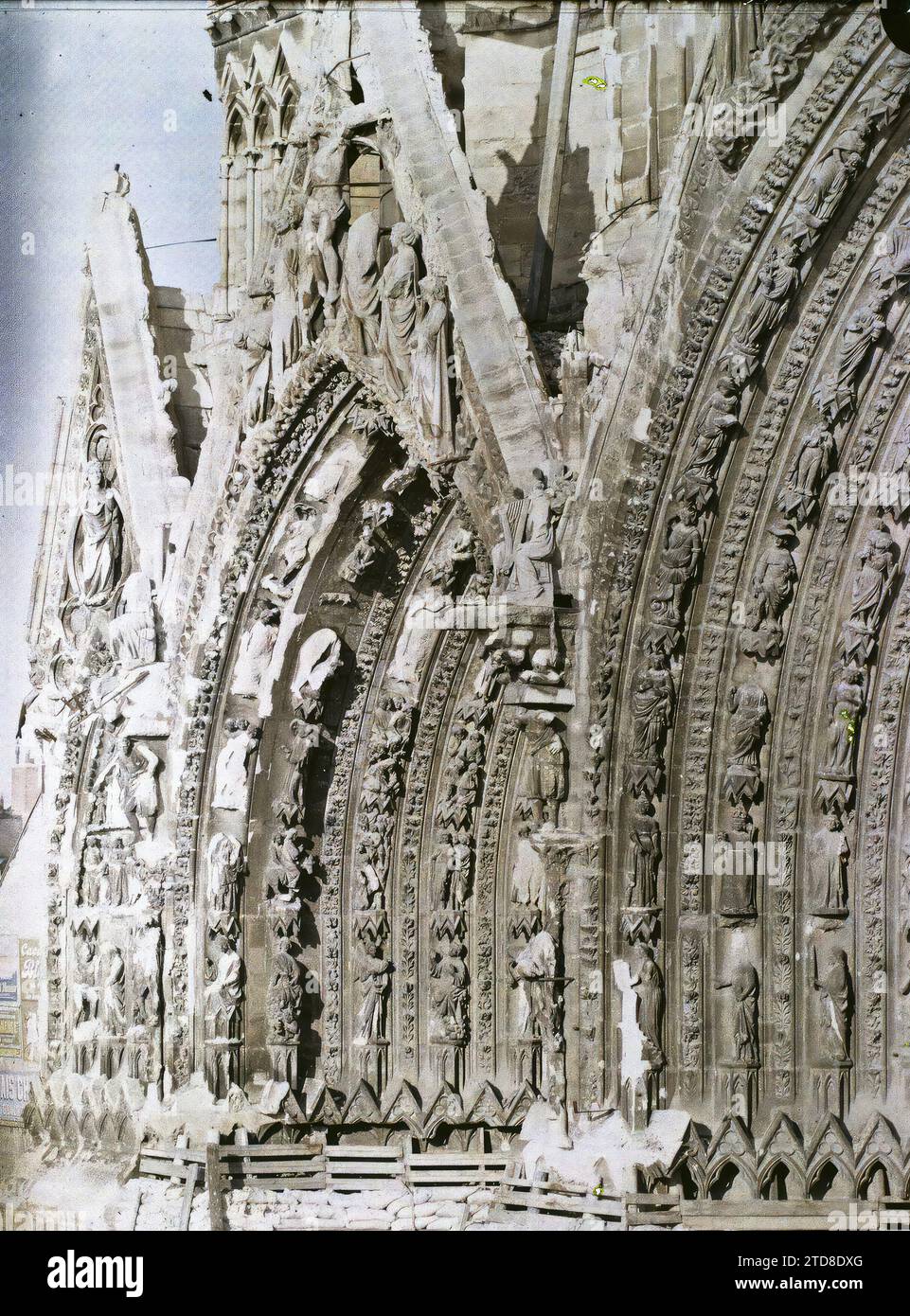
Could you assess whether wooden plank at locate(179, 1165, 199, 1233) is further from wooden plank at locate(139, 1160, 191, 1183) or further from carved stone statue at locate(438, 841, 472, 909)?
carved stone statue at locate(438, 841, 472, 909)

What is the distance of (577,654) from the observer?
42.6 feet

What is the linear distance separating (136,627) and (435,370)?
4.07 meters

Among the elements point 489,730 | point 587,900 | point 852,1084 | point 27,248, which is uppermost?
point 27,248

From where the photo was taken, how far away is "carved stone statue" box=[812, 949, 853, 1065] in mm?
12586

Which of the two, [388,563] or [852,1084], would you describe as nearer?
[852,1084]

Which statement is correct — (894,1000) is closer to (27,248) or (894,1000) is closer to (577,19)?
(577,19)

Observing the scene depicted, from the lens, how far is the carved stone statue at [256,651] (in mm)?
16562

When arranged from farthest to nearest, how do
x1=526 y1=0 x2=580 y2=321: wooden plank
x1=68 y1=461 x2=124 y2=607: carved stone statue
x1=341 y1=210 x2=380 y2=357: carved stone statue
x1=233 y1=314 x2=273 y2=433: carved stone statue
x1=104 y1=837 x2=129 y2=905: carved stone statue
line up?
x1=68 y1=461 x2=124 y2=607: carved stone statue < x1=104 y1=837 x2=129 y2=905: carved stone statue < x1=233 y1=314 x2=273 y2=433: carved stone statue < x1=526 y1=0 x2=580 y2=321: wooden plank < x1=341 y1=210 x2=380 y2=357: carved stone statue

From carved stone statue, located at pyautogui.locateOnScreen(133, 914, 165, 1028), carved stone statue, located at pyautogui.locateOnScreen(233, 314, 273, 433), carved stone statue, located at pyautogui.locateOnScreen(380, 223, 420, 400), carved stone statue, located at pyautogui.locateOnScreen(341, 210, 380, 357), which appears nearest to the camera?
carved stone statue, located at pyautogui.locateOnScreen(380, 223, 420, 400)

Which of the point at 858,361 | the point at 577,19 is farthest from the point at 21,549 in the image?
the point at 858,361

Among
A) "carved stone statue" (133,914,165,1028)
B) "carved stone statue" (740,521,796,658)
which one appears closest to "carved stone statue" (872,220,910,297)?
"carved stone statue" (740,521,796,658)

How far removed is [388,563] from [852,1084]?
16.9 ft

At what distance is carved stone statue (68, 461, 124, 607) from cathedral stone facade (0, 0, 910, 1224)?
0.03 meters

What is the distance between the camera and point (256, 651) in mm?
Answer: 16625
